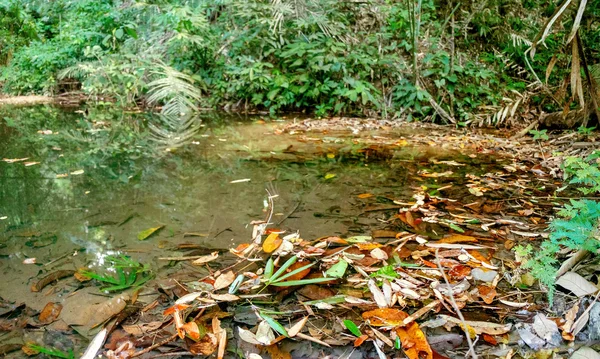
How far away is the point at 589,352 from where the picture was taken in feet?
3.45

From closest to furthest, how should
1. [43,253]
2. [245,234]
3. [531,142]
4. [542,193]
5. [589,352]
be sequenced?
[589,352], [43,253], [245,234], [542,193], [531,142]

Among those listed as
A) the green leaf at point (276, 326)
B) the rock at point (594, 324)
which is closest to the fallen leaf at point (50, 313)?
the green leaf at point (276, 326)

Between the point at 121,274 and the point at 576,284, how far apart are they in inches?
61.5

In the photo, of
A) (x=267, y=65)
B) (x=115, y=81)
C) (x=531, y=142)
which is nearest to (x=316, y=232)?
(x=531, y=142)

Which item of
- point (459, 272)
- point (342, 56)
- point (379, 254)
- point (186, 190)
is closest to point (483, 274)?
point (459, 272)

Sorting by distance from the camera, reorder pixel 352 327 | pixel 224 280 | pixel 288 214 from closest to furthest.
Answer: pixel 352 327 < pixel 224 280 < pixel 288 214

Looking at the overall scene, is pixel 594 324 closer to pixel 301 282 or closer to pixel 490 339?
pixel 490 339

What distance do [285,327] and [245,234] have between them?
0.67 m

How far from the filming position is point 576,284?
1275mm

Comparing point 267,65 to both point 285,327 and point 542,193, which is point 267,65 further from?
point 285,327

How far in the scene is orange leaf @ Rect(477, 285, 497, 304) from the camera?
131cm

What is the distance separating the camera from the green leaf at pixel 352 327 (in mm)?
1168

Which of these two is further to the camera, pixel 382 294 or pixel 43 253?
pixel 43 253

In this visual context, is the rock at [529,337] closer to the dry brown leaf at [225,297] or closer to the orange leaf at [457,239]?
the orange leaf at [457,239]
